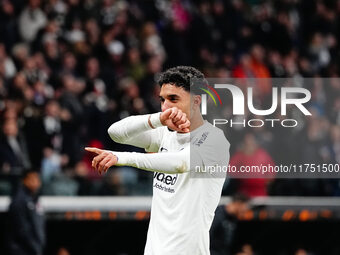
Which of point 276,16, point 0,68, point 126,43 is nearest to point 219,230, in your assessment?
point 0,68

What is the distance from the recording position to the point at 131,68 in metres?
13.6

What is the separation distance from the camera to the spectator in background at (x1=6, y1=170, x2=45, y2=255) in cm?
1023

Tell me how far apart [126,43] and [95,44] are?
0.76m

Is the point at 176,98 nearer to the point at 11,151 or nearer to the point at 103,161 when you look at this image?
the point at 103,161

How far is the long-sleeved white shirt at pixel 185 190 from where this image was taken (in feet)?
16.9

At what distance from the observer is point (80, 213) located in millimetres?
11016

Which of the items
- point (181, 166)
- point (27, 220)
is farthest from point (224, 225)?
point (181, 166)

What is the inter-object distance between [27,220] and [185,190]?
5439 mm

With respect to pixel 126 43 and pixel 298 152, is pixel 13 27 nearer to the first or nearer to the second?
pixel 126 43

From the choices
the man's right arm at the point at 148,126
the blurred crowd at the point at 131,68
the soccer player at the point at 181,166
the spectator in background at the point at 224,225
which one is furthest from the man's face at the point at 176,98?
the blurred crowd at the point at 131,68

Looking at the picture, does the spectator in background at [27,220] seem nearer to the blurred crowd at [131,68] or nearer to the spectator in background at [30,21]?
the blurred crowd at [131,68]

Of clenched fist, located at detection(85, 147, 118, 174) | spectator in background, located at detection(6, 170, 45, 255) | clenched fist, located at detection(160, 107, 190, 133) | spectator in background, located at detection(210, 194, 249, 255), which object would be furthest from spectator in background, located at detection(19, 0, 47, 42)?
clenched fist, located at detection(85, 147, 118, 174)

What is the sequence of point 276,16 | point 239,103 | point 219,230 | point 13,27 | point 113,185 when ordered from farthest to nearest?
point 276,16 → point 13,27 → point 113,185 → point 219,230 → point 239,103

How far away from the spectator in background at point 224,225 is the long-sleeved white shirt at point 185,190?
4317 mm
